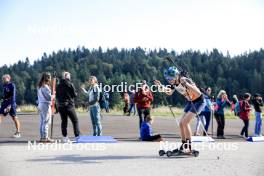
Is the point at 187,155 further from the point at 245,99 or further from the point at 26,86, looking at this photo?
the point at 26,86

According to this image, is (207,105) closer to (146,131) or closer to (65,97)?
(146,131)

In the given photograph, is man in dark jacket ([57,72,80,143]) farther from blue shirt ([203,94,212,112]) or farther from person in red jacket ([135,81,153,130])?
blue shirt ([203,94,212,112])

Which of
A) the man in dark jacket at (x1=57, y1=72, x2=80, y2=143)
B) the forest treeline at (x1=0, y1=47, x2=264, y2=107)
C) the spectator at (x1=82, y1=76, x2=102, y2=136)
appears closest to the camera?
the man in dark jacket at (x1=57, y1=72, x2=80, y2=143)

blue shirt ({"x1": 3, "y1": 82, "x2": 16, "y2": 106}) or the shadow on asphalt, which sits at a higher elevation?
blue shirt ({"x1": 3, "y1": 82, "x2": 16, "y2": 106})

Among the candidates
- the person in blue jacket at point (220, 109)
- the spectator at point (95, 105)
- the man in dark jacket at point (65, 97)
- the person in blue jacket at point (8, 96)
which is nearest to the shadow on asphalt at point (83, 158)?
the man in dark jacket at point (65, 97)

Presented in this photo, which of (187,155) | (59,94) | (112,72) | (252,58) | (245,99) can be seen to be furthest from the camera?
(112,72)

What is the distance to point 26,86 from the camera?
10344 cm

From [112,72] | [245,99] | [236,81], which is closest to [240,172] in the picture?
[245,99]

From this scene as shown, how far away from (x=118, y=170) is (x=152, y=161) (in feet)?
3.98

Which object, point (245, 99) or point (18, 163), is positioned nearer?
point (18, 163)

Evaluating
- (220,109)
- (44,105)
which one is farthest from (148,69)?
(44,105)

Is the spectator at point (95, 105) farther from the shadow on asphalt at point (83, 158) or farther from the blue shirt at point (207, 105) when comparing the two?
the blue shirt at point (207, 105)

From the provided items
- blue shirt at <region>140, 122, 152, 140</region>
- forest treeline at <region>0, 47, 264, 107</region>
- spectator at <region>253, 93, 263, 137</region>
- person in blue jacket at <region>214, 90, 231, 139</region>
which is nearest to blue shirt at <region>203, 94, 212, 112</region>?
person in blue jacket at <region>214, 90, 231, 139</region>

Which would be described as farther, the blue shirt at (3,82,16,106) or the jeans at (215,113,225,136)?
the jeans at (215,113,225,136)
